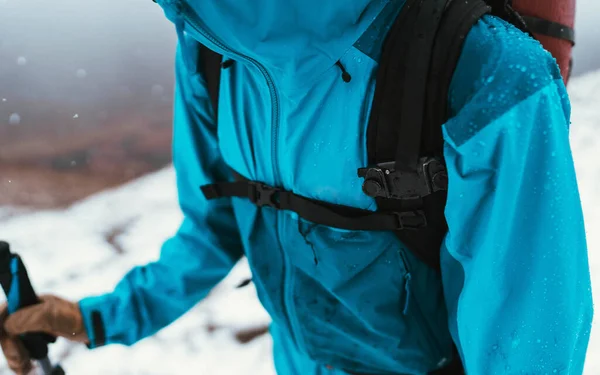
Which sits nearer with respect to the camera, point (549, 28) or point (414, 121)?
point (414, 121)

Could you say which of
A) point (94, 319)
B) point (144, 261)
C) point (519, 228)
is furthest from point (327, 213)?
point (144, 261)

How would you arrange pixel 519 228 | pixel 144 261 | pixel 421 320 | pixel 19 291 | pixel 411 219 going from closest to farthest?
pixel 519 228 → pixel 411 219 → pixel 421 320 → pixel 19 291 → pixel 144 261

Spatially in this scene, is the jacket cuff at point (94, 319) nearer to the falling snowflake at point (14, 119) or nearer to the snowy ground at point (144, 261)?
the snowy ground at point (144, 261)

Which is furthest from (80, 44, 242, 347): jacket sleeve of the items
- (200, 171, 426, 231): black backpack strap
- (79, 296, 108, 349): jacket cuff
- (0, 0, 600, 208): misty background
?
(0, 0, 600, 208): misty background

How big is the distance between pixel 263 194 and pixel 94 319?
1.32 ft

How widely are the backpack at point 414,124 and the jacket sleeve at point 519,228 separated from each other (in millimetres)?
40

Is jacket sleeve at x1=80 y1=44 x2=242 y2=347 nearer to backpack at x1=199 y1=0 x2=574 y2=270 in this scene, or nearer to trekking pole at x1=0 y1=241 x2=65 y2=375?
trekking pole at x1=0 y1=241 x2=65 y2=375

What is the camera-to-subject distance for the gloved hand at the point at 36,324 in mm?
781

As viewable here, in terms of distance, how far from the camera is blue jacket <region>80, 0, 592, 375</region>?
16.7 inches

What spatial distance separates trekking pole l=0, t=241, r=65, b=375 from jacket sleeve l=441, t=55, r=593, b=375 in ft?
2.10

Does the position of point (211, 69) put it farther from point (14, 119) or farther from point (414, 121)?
point (14, 119)

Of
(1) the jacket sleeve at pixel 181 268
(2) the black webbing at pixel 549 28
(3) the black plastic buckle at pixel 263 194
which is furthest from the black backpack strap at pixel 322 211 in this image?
(2) the black webbing at pixel 549 28

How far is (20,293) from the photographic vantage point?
78cm

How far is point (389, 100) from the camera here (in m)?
0.50
